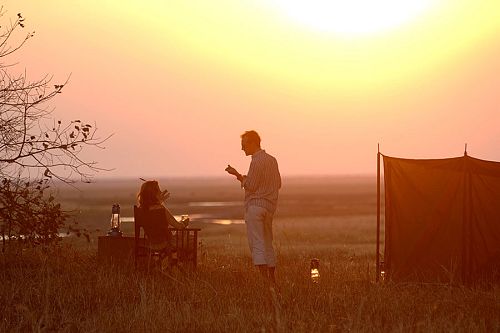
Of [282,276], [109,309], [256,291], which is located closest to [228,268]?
Answer: [282,276]

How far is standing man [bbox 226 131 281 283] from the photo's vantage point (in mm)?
12148

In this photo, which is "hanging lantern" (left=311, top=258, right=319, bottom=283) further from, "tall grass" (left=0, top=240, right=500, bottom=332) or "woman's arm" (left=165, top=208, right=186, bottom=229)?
"woman's arm" (left=165, top=208, right=186, bottom=229)

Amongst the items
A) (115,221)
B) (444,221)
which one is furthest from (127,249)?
(444,221)

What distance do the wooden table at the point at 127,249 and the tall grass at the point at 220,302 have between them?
0.60 ft

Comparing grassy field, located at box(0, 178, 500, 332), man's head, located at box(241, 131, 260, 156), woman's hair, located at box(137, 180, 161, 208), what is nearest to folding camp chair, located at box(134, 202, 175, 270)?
woman's hair, located at box(137, 180, 161, 208)

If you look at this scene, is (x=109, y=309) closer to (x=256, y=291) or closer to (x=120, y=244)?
(x=256, y=291)

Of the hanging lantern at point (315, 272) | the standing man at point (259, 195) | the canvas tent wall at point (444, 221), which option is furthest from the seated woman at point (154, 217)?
the canvas tent wall at point (444, 221)

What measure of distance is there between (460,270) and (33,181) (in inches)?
257

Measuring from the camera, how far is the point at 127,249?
13.9m

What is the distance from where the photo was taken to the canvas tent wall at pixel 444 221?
13.0m

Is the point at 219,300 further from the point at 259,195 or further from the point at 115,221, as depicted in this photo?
the point at 115,221

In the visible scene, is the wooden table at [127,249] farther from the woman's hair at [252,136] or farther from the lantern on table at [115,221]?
the woman's hair at [252,136]

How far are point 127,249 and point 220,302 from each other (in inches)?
128

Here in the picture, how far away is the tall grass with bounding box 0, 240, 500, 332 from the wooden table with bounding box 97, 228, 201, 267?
0.60 ft
